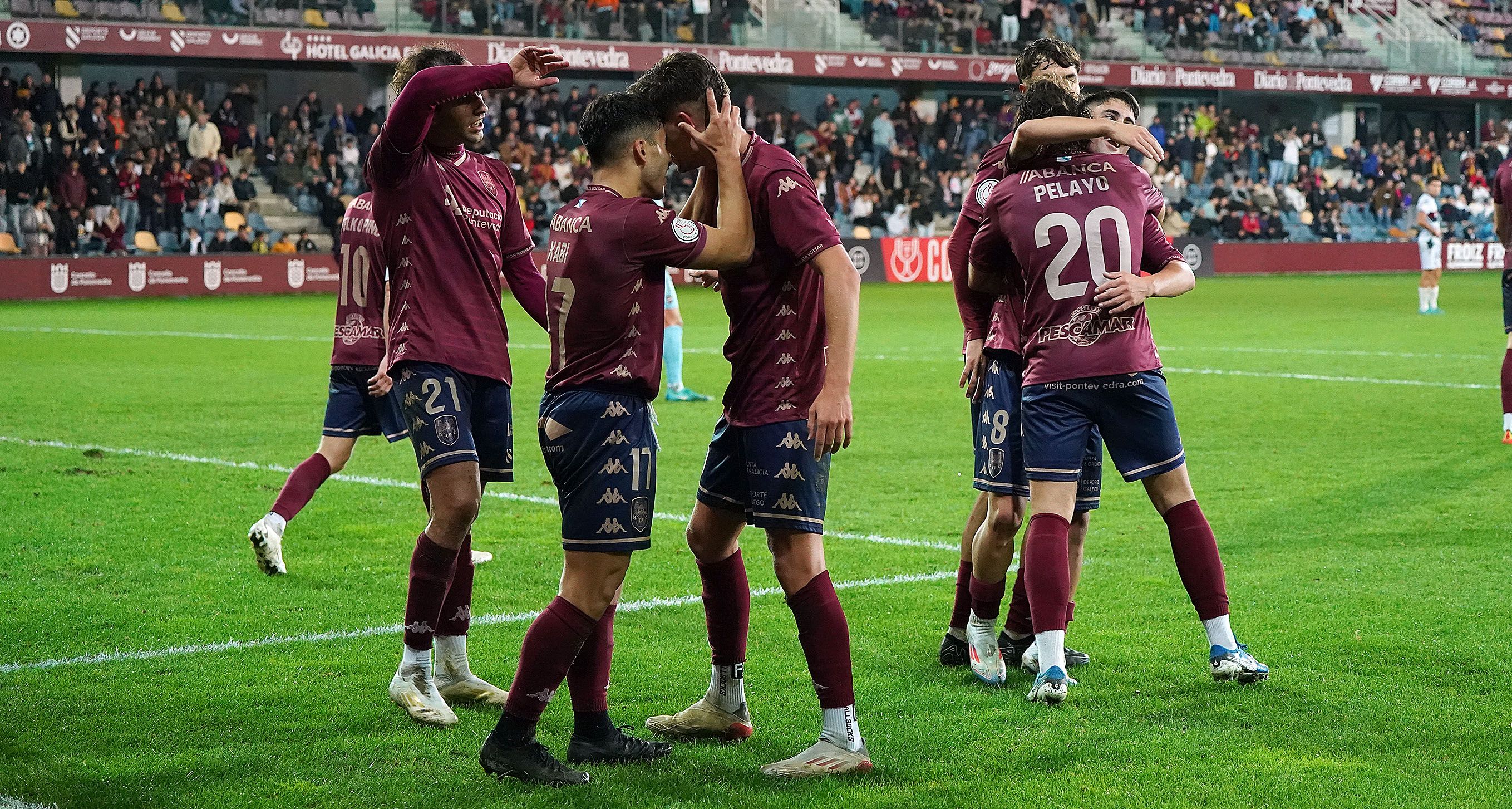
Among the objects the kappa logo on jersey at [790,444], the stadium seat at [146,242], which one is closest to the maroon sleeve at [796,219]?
the kappa logo on jersey at [790,444]

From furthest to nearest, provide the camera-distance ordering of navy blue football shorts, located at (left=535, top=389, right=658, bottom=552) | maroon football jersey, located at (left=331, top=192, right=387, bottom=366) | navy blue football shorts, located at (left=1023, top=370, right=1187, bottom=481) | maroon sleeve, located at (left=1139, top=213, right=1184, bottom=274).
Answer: maroon football jersey, located at (left=331, top=192, right=387, bottom=366) < maroon sleeve, located at (left=1139, top=213, right=1184, bottom=274) < navy blue football shorts, located at (left=1023, top=370, right=1187, bottom=481) < navy blue football shorts, located at (left=535, top=389, right=658, bottom=552)

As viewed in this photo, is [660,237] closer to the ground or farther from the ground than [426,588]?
farther from the ground

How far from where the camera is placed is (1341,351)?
1800 cm

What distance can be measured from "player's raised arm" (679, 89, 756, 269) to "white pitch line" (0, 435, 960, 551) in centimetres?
A: 308

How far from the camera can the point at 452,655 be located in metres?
5.09

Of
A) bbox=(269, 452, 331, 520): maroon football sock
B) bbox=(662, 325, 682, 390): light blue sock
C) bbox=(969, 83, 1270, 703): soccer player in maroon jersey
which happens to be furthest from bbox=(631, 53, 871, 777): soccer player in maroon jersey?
bbox=(662, 325, 682, 390): light blue sock

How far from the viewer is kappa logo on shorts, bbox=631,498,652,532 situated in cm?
419

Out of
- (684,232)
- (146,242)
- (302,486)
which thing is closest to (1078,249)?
(684,232)

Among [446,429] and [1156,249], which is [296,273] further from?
[1156,249]

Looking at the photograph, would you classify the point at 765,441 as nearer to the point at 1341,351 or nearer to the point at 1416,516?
the point at 1416,516

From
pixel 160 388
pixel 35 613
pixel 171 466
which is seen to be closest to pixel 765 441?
pixel 35 613

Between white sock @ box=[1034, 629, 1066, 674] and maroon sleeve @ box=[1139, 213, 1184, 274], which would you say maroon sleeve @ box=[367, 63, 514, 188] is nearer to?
maroon sleeve @ box=[1139, 213, 1184, 274]

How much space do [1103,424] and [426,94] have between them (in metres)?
2.41

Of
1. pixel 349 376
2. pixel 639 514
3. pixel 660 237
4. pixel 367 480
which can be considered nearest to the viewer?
pixel 660 237
